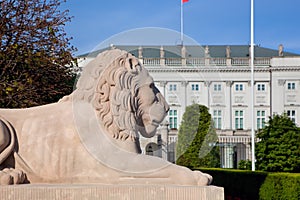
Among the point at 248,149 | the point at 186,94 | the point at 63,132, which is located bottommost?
the point at 248,149

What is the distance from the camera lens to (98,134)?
4363mm

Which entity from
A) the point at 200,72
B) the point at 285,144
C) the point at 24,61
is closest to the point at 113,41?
the point at 200,72

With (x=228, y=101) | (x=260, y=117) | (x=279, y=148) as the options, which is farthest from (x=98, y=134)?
(x=260, y=117)

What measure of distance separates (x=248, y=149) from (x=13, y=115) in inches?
1476

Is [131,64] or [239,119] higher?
[131,64]

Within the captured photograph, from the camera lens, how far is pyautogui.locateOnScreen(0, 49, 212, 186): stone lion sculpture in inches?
166

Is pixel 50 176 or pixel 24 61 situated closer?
pixel 50 176

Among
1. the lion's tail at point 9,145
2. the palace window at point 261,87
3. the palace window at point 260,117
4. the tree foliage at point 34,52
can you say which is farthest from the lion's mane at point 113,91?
the palace window at point 261,87

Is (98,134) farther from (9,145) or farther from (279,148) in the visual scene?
(279,148)

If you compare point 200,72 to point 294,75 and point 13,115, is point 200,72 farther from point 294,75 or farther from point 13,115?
point 294,75

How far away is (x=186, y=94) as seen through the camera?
4.62 metres

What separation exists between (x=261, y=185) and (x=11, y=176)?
8.22m

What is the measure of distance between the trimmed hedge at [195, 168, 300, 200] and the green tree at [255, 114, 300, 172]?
50.4 feet

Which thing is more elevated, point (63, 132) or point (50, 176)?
point (63, 132)
